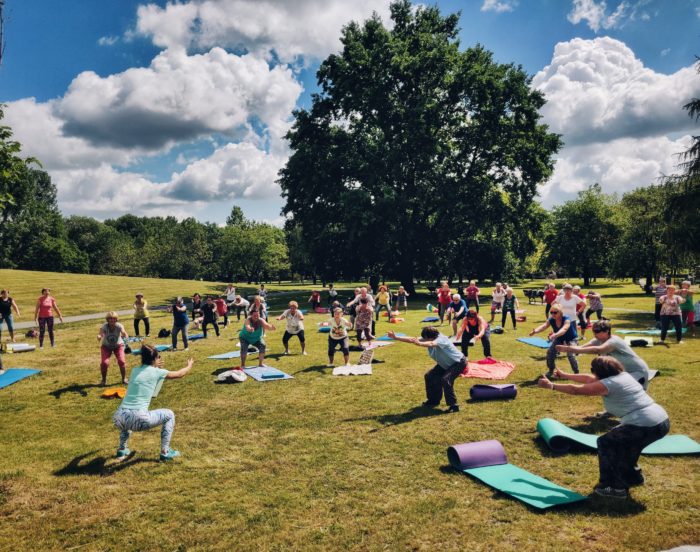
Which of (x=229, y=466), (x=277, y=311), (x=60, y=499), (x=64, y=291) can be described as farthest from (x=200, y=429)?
(x=64, y=291)

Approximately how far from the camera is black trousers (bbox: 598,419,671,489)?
574 cm

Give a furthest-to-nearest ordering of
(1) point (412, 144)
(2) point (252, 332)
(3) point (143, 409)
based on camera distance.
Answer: (1) point (412, 144)
(2) point (252, 332)
(3) point (143, 409)

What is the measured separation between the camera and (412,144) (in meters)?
35.6

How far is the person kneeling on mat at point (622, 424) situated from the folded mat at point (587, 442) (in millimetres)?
1220

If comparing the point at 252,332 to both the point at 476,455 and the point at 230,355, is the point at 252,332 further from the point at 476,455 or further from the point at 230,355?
the point at 476,455

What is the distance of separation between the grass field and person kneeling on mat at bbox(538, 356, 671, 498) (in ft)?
1.03

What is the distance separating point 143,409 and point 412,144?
32513mm

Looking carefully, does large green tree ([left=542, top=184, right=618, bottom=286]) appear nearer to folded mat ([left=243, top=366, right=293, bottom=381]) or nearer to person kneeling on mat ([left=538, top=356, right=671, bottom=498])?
folded mat ([left=243, top=366, right=293, bottom=381])

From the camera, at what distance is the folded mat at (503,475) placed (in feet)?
18.9

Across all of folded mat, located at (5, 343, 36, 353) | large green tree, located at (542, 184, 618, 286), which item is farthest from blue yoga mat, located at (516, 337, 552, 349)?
large green tree, located at (542, 184, 618, 286)

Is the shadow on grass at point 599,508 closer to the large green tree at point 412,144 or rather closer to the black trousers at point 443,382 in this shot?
the black trousers at point 443,382

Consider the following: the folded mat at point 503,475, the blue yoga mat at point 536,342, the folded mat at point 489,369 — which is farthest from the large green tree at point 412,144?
the folded mat at point 503,475

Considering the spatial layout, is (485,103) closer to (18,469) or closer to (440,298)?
(440,298)

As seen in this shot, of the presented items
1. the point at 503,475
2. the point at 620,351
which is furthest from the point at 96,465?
the point at 620,351
